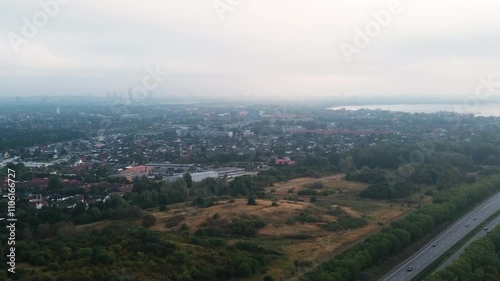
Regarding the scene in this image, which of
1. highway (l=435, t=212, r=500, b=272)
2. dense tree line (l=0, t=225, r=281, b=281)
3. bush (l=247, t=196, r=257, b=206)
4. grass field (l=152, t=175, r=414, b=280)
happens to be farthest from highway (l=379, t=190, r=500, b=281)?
bush (l=247, t=196, r=257, b=206)

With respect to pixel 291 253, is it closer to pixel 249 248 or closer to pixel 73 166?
pixel 249 248

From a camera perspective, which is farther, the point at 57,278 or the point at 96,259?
the point at 96,259

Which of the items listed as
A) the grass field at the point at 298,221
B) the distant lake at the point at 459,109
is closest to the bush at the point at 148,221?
the grass field at the point at 298,221

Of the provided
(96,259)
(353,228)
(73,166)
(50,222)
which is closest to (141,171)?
(73,166)

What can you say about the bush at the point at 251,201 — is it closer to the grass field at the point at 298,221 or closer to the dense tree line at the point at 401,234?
the grass field at the point at 298,221

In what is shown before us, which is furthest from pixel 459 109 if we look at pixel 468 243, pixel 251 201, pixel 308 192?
pixel 468 243

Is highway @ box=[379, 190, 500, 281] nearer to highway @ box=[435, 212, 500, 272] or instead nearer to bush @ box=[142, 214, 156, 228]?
highway @ box=[435, 212, 500, 272]

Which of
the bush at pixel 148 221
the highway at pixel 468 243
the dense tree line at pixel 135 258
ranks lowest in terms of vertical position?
the highway at pixel 468 243
